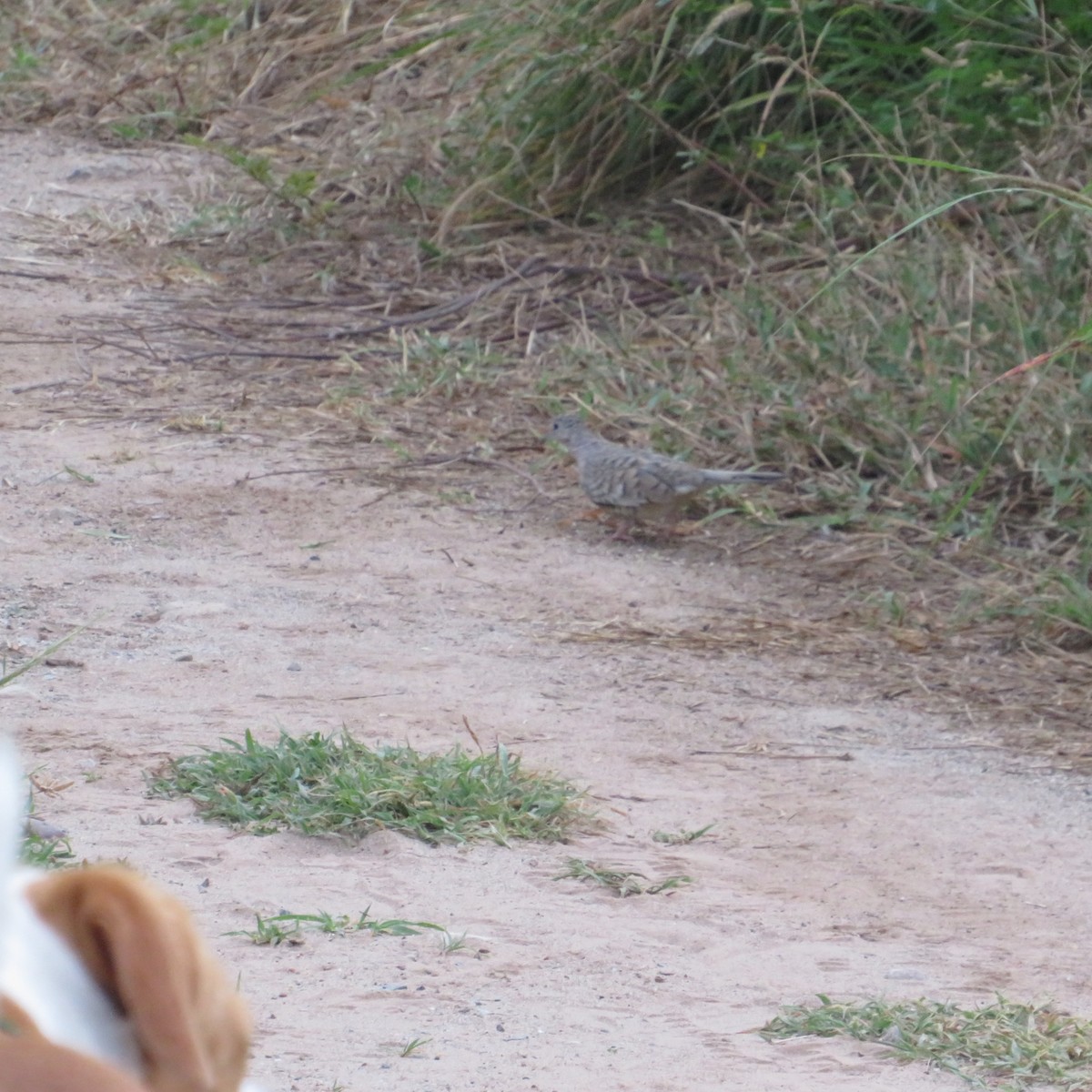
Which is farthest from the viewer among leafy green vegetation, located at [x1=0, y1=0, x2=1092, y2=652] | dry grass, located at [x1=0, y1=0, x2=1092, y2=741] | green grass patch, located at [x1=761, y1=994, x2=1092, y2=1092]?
leafy green vegetation, located at [x1=0, y1=0, x2=1092, y2=652]

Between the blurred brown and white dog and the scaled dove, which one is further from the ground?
the blurred brown and white dog

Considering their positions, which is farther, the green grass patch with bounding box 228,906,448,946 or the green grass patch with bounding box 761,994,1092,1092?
the green grass patch with bounding box 228,906,448,946

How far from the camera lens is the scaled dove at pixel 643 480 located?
6.50 meters

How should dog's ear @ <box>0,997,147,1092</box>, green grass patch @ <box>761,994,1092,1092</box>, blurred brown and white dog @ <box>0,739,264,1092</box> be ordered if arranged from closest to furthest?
dog's ear @ <box>0,997,147,1092</box> < blurred brown and white dog @ <box>0,739,264,1092</box> < green grass patch @ <box>761,994,1092,1092</box>

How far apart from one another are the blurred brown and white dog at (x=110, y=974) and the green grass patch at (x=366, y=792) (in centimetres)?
251

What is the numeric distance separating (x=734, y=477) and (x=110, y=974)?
534 cm

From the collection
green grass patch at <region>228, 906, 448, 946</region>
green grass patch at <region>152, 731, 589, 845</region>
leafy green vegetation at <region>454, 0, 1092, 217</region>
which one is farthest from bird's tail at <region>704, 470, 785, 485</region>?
green grass patch at <region>228, 906, 448, 946</region>

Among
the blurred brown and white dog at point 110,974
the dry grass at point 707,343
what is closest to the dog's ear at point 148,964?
the blurred brown and white dog at point 110,974

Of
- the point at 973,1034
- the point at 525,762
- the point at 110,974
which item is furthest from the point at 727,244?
the point at 110,974

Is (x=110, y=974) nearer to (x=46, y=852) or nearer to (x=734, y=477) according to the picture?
(x=46, y=852)

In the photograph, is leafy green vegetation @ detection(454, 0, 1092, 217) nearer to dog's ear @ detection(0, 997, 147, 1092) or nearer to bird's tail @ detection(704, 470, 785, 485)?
bird's tail @ detection(704, 470, 785, 485)

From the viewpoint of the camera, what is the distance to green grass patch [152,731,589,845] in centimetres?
394

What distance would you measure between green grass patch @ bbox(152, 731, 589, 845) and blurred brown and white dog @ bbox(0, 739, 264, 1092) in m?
2.51

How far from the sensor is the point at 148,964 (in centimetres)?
136
